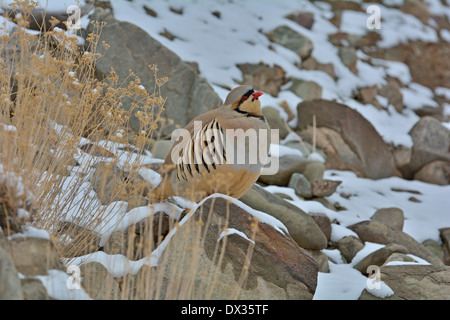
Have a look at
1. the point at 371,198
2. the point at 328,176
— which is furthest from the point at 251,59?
the point at 371,198

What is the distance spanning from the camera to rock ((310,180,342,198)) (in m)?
5.45

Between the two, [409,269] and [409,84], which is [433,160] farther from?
[409,269]

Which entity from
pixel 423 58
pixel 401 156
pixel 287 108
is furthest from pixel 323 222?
pixel 423 58

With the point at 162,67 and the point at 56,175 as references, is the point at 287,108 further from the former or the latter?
the point at 56,175

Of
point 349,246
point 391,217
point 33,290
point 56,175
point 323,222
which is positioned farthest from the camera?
point 391,217

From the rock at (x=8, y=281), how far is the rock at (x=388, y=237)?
3.61 metres

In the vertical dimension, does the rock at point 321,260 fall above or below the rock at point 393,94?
above

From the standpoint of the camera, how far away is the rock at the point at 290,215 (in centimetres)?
384

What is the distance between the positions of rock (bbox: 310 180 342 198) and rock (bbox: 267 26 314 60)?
3.85 metres

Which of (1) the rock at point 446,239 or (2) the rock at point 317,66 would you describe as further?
(2) the rock at point 317,66

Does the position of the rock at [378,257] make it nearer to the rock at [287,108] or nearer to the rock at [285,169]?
the rock at [285,169]

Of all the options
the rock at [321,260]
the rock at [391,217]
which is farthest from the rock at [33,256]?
the rock at [391,217]

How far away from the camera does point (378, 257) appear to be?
13.0ft

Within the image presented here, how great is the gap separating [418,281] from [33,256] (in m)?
2.19
